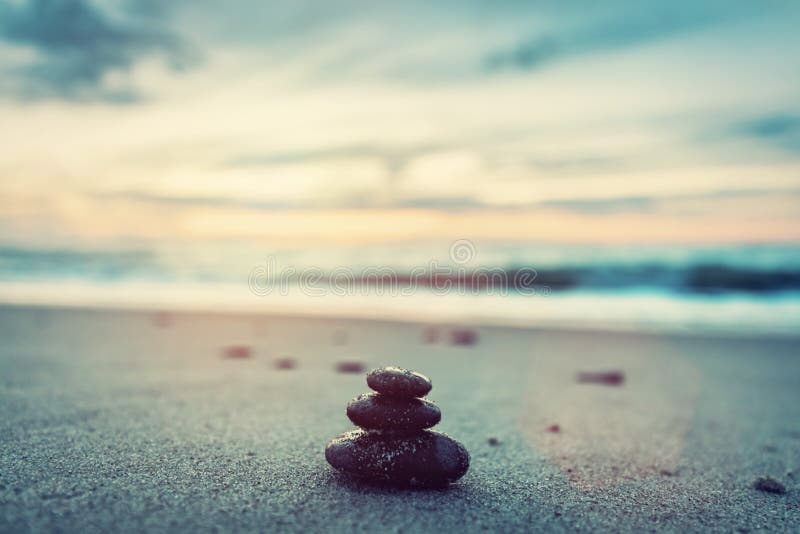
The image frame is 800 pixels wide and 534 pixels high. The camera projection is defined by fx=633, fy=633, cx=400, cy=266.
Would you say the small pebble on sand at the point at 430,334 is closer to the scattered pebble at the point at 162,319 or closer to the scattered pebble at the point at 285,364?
the scattered pebble at the point at 285,364

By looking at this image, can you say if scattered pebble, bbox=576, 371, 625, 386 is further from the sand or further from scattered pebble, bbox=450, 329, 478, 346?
scattered pebble, bbox=450, 329, 478, 346

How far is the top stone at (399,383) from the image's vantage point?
2861mm

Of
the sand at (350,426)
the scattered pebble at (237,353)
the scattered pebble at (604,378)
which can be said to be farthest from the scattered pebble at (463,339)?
the scattered pebble at (237,353)

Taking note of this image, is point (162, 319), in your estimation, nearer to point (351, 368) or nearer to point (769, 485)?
point (351, 368)

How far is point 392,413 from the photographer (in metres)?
2.84

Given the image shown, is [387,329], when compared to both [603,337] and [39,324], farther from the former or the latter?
[39,324]

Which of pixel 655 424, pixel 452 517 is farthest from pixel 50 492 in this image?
pixel 655 424

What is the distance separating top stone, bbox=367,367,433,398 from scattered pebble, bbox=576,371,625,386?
134 inches

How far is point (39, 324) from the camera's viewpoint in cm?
873

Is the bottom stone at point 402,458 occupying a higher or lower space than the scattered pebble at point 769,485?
higher

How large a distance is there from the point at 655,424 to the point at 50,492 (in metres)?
3.70

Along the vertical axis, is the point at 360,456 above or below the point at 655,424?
above

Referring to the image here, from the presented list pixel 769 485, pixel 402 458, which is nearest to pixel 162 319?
pixel 402 458

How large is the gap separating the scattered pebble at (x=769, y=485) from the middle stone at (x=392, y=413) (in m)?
1.61
